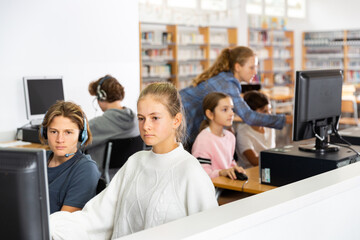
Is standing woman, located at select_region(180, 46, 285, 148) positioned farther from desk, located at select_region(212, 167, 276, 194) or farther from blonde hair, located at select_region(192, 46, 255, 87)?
desk, located at select_region(212, 167, 276, 194)

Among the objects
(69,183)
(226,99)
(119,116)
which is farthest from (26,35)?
(69,183)

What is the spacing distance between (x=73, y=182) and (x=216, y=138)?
3.90 ft

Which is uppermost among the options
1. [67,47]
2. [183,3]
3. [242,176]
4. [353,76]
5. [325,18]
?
[183,3]

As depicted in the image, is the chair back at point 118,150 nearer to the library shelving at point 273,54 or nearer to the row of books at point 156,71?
the row of books at point 156,71

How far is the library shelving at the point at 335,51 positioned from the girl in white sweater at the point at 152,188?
1102 centimetres

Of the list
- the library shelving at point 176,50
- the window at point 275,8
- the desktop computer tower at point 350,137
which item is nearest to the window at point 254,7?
the window at point 275,8

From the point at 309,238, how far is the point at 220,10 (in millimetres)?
9827

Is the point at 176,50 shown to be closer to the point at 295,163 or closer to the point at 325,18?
the point at 325,18

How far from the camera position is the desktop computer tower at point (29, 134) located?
3.81 meters

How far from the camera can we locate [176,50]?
957cm

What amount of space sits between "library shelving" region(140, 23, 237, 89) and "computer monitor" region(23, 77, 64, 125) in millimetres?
4663

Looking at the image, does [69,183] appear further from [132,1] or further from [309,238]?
[132,1]

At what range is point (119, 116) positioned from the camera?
3.71 meters

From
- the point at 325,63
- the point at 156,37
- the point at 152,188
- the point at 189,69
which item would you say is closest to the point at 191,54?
the point at 189,69
